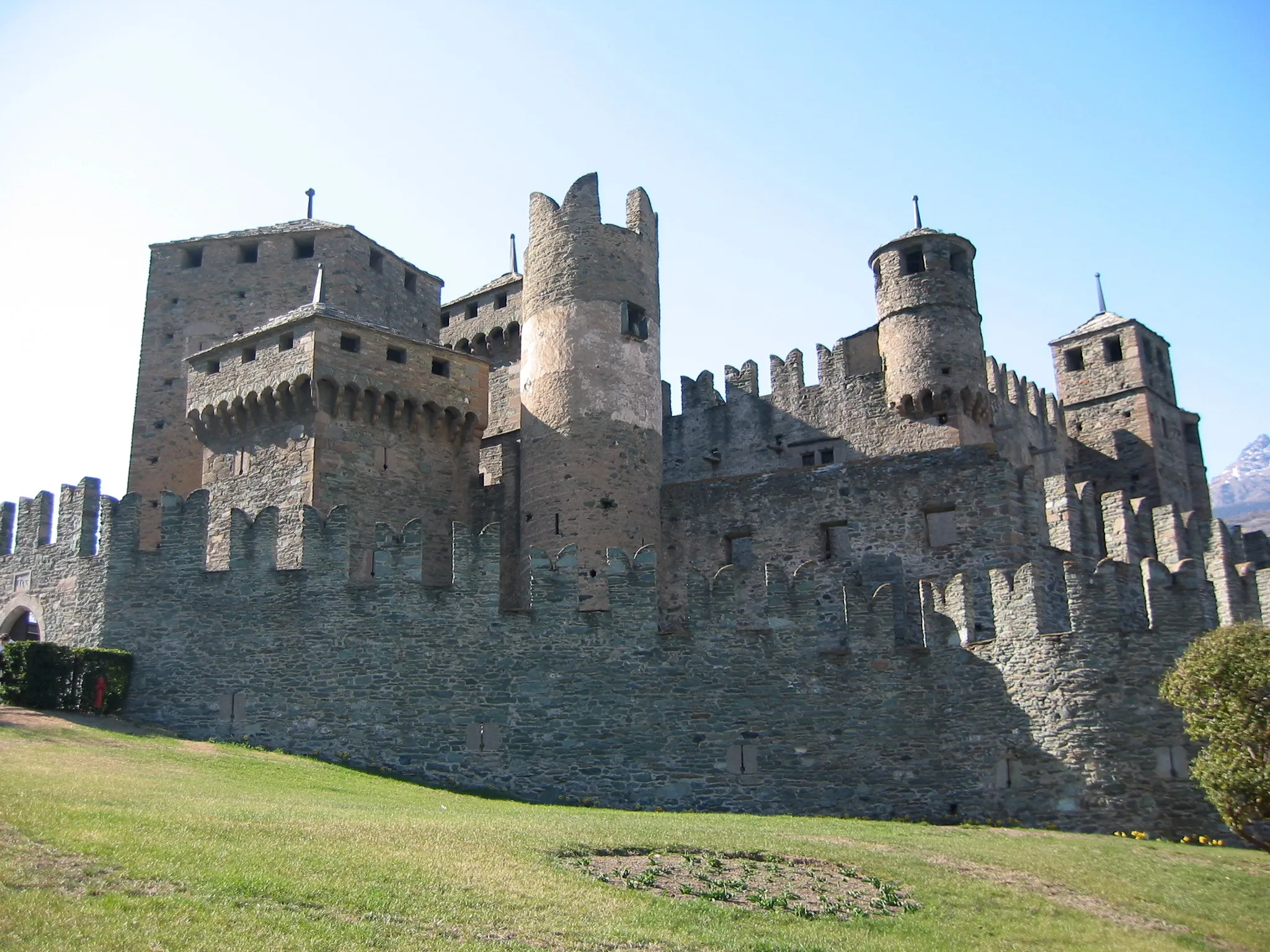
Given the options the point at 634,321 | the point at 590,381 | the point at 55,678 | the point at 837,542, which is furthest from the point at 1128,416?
the point at 55,678

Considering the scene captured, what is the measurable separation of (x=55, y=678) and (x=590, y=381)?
40.8 ft

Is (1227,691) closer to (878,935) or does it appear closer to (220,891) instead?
(878,935)

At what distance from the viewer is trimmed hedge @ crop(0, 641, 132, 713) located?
22984mm

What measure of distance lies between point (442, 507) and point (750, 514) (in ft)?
23.3

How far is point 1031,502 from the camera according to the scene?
2677 cm

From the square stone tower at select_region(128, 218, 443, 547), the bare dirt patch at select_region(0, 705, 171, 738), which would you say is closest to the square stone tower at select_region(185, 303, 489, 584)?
the bare dirt patch at select_region(0, 705, 171, 738)

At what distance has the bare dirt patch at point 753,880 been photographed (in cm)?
1331

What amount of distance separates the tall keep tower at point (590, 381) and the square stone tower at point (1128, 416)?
18487 millimetres

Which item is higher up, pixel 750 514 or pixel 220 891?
pixel 750 514

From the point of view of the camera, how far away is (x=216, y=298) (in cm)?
3556

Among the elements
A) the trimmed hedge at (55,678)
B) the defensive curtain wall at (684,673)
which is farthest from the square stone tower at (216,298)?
the trimmed hedge at (55,678)

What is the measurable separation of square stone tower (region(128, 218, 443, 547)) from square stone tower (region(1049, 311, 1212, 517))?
72.8 ft

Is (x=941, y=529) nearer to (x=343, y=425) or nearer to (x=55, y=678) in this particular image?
(x=343, y=425)

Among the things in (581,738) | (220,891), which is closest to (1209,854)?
(581,738)
